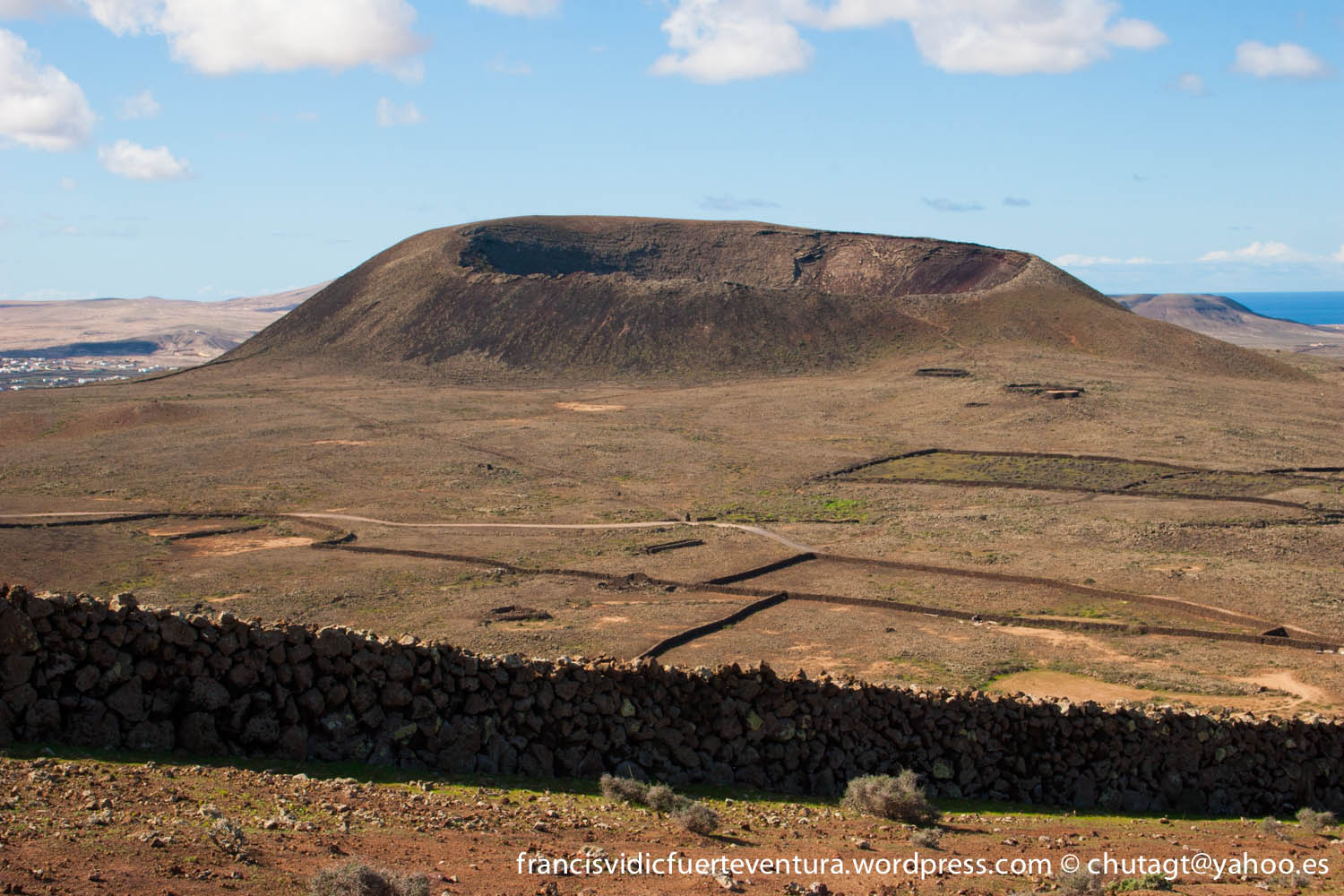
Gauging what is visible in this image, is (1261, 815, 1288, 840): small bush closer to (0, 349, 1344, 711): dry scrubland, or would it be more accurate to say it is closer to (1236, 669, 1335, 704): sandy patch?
(0, 349, 1344, 711): dry scrubland

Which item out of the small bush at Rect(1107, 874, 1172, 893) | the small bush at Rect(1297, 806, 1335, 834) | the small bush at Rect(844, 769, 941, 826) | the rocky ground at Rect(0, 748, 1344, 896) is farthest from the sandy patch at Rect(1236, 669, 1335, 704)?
the small bush at Rect(1107, 874, 1172, 893)

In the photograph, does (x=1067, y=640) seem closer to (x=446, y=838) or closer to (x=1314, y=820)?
(x=1314, y=820)

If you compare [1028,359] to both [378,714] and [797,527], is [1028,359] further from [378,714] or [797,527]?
[378,714]

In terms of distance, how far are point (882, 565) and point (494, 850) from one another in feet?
80.2

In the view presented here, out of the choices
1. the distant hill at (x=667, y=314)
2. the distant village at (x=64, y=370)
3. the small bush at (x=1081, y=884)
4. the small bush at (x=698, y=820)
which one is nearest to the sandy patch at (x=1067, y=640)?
the small bush at (x=1081, y=884)

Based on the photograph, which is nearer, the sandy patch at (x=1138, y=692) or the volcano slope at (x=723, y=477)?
the sandy patch at (x=1138, y=692)

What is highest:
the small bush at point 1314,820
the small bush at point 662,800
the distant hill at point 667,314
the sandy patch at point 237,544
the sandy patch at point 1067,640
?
the distant hill at point 667,314

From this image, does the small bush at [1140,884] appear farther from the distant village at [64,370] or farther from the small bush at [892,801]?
the distant village at [64,370]

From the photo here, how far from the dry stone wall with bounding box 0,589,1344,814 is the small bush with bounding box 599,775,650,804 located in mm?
776

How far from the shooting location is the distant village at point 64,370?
115038 millimetres

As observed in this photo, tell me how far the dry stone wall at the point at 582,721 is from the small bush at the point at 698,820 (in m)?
1.56

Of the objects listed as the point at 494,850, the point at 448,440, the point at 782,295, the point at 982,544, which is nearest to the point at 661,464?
the point at 448,440

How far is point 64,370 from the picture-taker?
141000mm

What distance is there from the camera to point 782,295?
93938 mm
